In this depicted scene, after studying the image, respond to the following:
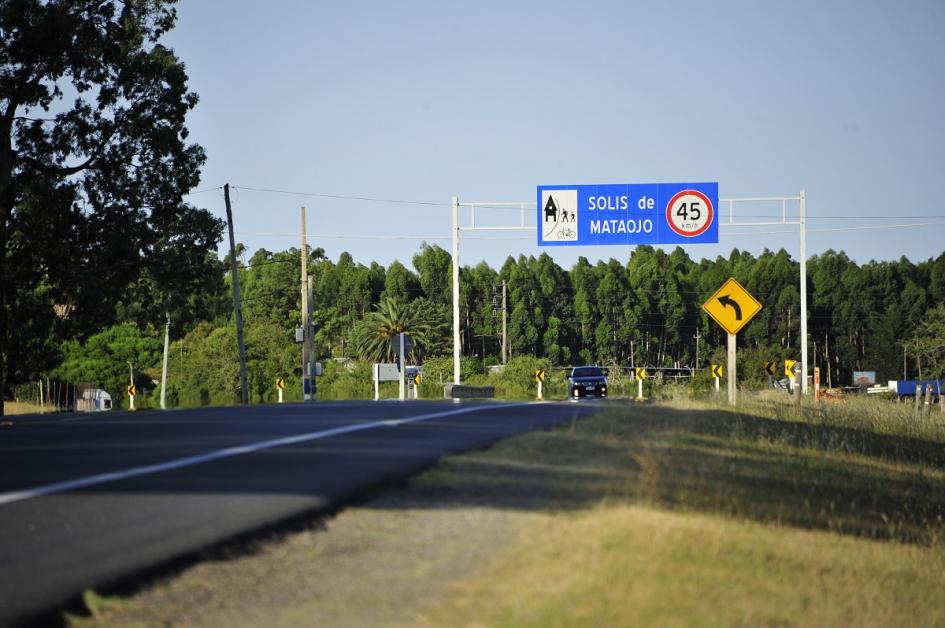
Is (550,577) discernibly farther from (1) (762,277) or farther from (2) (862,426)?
(1) (762,277)

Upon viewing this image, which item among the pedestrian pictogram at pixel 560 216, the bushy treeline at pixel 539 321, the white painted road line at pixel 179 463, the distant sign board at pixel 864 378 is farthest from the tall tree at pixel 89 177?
the distant sign board at pixel 864 378

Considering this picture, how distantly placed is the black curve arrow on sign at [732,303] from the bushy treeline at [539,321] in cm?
6401

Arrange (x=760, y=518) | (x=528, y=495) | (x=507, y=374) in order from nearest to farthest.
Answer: (x=528, y=495) < (x=760, y=518) < (x=507, y=374)

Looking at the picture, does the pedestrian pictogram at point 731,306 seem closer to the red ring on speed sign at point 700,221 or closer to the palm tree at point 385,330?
the red ring on speed sign at point 700,221

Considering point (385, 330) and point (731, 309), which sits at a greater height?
point (385, 330)

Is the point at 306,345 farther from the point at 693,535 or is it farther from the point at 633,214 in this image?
the point at 693,535

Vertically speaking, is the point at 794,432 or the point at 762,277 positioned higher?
the point at 762,277

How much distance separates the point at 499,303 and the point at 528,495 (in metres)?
104

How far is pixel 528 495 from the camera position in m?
8.82

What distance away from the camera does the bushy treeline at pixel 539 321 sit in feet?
307

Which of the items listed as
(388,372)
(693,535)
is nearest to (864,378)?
(388,372)

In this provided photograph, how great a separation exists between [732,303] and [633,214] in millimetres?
17360

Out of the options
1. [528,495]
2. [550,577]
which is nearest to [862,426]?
[528,495]

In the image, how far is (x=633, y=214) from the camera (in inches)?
1657
